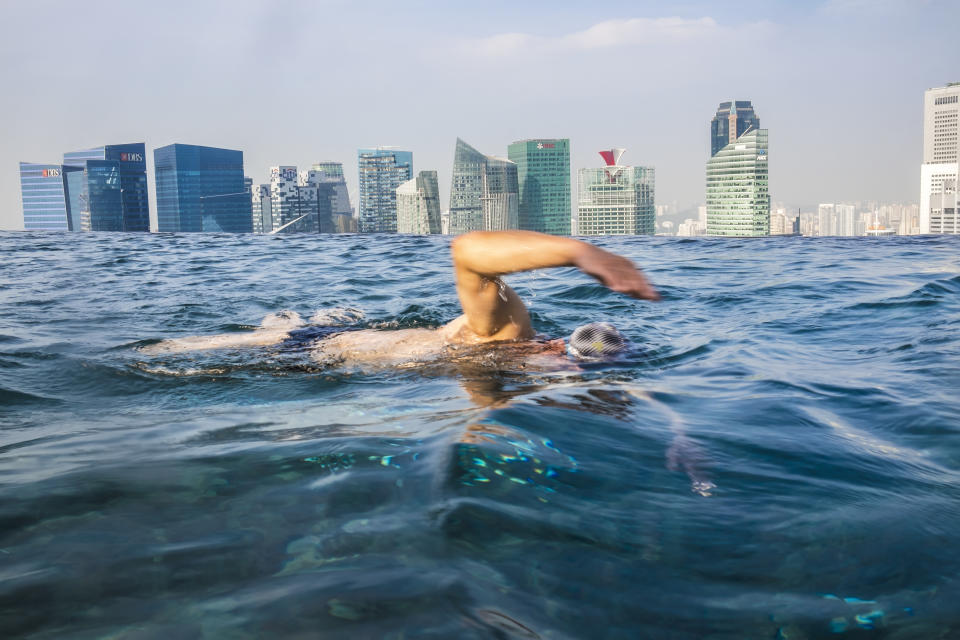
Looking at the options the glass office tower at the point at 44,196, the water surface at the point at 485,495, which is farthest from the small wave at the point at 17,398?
the glass office tower at the point at 44,196

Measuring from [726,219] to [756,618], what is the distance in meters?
133

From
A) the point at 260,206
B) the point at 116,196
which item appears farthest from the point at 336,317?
the point at 260,206

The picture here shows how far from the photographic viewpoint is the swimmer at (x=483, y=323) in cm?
235

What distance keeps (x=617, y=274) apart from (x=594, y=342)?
65.3 inches

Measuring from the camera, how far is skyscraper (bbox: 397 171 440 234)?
113438 mm

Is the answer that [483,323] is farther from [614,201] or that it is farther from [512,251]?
[614,201]

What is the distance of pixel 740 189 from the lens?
4911 inches

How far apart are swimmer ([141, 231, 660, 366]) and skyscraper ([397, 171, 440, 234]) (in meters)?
107

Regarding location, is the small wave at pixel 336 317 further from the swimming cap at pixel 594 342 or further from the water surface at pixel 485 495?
the swimming cap at pixel 594 342

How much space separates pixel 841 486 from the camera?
6.43 feet

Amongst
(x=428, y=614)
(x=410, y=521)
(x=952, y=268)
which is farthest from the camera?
(x=952, y=268)

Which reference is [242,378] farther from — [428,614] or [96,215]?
[96,215]

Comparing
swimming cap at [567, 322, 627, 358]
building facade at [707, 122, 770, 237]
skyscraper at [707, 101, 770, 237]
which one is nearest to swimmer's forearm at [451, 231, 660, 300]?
swimming cap at [567, 322, 627, 358]

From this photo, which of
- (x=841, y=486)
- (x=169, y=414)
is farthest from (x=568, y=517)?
(x=169, y=414)
